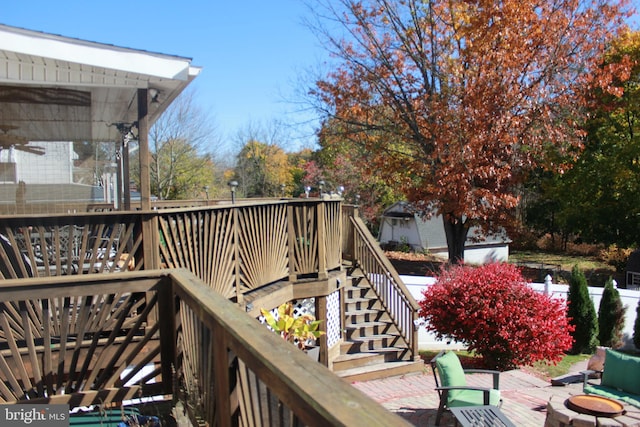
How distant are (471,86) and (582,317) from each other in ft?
22.6

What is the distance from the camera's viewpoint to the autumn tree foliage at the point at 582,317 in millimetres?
13523

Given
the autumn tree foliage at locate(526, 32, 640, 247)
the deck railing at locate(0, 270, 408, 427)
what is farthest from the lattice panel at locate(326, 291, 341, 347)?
the autumn tree foliage at locate(526, 32, 640, 247)

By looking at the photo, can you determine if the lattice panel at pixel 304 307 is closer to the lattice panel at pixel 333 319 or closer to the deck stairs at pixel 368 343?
the lattice panel at pixel 333 319

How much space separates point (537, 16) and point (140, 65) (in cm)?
1296

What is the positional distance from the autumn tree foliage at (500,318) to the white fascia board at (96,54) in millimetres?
6683

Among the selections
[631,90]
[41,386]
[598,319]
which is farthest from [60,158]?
[631,90]

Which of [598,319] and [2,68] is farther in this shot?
[598,319]

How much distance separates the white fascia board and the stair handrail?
6388 mm

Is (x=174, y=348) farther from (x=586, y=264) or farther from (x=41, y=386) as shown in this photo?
(x=586, y=264)

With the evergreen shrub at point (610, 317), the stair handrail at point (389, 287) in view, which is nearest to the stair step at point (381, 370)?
the stair handrail at point (389, 287)

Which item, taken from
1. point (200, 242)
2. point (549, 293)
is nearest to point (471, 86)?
point (549, 293)

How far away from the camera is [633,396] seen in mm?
7031

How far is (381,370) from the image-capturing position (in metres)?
9.77

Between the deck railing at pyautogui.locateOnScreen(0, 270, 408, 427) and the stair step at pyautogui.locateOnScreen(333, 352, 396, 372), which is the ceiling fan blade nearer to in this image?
the deck railing at pyautogui.locateOnScreen(0, 270, 408, 427)
